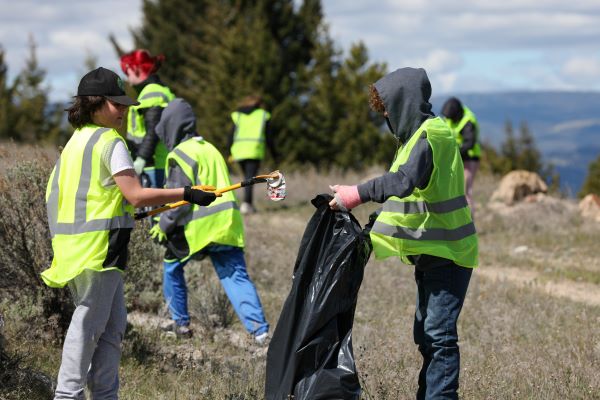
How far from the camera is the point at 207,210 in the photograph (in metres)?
6.10

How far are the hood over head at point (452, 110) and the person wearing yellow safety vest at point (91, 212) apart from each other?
828cm

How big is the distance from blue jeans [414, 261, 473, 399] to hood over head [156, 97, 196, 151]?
269cm

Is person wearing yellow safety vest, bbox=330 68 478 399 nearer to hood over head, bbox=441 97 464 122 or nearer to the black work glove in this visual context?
the black work glove

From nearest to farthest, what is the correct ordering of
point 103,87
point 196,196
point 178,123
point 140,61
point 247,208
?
point 103,87
point 196,196
point 178,123
point 140,61
point 247,208

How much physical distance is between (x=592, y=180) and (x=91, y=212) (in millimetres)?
45110

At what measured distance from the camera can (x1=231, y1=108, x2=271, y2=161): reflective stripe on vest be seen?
13.4 meters

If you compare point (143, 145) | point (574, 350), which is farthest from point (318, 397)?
point (143, 145)

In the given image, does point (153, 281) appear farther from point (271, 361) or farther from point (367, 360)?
point (271, 361)

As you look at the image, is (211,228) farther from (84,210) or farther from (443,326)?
(443,326)

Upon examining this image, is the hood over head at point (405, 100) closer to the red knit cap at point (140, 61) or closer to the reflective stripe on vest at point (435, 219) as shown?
the reflective stripe on vest at point (435, 219)

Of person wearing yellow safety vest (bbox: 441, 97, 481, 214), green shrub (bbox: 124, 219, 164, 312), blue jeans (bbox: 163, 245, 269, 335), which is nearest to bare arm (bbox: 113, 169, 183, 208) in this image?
blue jeans (bbox: 163, 245, 269, 335)

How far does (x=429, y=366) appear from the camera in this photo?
4.21 metres

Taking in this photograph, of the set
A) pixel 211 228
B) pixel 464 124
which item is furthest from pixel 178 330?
pixel 464 124

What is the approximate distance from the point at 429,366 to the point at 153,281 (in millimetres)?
3716
